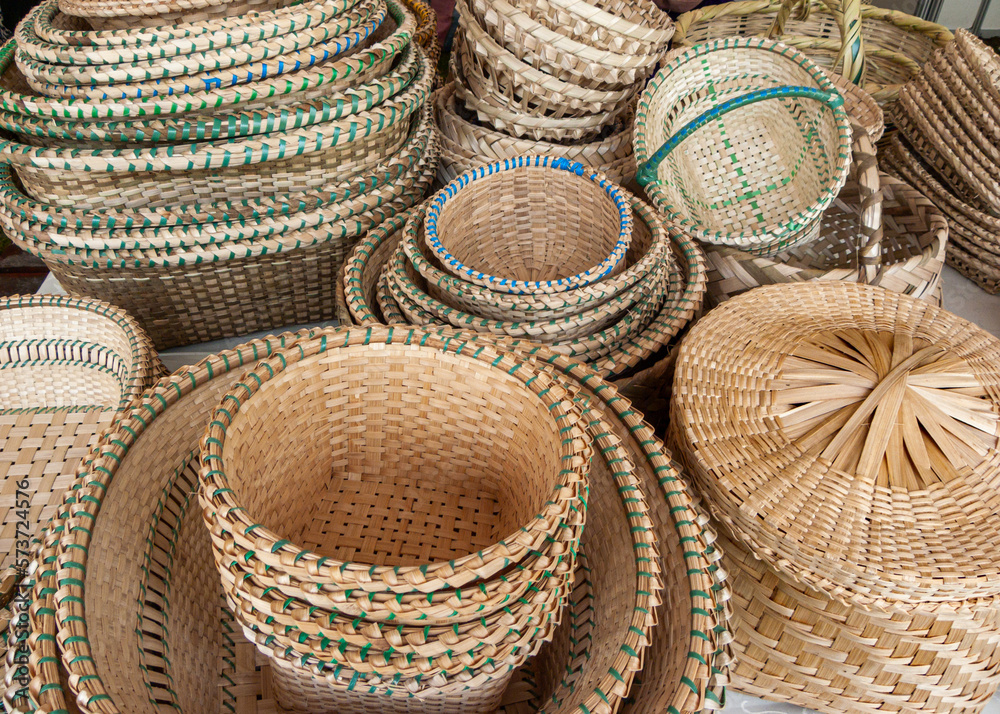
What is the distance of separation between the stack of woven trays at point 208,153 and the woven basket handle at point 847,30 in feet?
2.47

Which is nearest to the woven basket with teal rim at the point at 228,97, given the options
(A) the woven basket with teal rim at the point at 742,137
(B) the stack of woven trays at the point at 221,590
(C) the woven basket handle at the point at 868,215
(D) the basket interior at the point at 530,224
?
(D) the basket interior at the point at 530,224

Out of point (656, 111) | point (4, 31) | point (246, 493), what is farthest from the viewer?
point (4, 31)

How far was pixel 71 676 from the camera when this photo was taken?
0.50 m

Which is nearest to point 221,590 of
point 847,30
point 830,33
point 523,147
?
point 523,147

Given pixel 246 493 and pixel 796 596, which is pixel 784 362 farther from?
pixel 246 493

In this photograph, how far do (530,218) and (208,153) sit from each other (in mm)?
511

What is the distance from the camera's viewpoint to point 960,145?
124 cm

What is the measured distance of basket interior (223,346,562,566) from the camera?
2.14 ft

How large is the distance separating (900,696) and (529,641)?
1.65 feet

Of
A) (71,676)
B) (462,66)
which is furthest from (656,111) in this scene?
(71,676)

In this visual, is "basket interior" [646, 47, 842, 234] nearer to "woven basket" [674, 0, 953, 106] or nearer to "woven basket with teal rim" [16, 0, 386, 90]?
"woven basket" [674, 0, 953, 106]

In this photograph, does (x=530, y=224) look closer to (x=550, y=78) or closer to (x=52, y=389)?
(x=550, y=78)

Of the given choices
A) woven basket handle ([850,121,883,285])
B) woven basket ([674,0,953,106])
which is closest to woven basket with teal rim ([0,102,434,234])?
woven basket handle ([850,121,883,285])

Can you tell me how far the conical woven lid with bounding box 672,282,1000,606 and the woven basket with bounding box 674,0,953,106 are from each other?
2.99 feet
